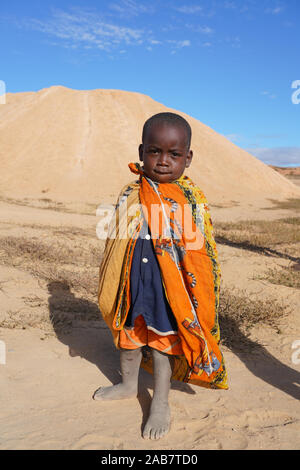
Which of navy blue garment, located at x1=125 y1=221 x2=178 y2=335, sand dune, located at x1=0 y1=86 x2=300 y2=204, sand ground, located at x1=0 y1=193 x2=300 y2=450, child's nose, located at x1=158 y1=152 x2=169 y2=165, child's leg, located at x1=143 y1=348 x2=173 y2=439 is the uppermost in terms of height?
sand dune, located at x1=0 y1=86 x2=300 y2=204

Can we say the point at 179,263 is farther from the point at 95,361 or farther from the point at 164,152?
the point at 95,361

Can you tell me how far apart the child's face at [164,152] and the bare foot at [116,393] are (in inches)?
49.7

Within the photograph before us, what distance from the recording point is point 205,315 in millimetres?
2020

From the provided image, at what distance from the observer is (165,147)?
198cm

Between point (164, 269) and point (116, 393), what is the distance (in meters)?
0.91

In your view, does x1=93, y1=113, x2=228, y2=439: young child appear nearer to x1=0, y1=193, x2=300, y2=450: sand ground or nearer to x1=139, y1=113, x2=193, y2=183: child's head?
x1=139, y1=113, x2=193, y2=183: child's head

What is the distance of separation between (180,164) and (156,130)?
216 millimetres

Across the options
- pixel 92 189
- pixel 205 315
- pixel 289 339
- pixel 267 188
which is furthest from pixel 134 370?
pixel 267 188

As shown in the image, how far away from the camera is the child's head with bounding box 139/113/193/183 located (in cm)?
197

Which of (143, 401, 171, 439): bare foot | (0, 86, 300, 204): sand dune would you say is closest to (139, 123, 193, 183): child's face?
Result: (143, 401, 171, 439): bare foot

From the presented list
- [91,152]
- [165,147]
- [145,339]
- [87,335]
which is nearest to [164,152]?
[165,147]

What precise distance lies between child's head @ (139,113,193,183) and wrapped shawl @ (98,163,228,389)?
6 centimetres

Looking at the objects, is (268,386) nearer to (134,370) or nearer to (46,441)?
(134,370)

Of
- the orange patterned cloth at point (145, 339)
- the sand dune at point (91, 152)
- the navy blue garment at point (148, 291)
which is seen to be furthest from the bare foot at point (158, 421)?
the sand dune at point (91, 152)
